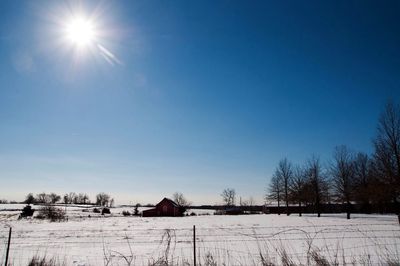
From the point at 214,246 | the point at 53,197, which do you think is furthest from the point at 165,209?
the point at 53,197

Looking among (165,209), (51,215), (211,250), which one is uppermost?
(211,250)

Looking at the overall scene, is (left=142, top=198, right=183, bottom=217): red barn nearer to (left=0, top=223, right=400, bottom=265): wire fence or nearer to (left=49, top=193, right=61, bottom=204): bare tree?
(left=0, top=223, right=400, bottom=265): wire fence

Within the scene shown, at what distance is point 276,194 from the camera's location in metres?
74.1

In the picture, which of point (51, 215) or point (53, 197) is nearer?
point (51, 215)

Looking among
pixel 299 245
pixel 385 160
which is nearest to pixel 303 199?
pixel 385 160

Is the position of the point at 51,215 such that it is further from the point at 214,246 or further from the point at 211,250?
the point at 211,250

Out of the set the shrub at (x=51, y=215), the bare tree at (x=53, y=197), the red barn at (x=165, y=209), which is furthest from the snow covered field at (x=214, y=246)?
the bare tree at (x=53, y=197)

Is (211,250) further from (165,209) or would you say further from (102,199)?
(102,199)

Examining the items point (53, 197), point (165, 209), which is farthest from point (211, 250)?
point (53, 197)

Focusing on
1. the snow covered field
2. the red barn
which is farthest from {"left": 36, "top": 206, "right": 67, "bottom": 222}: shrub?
the snow covered field

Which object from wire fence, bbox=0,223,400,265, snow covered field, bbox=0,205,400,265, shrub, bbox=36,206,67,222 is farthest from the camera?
shrub, bbox=36,206,67,222

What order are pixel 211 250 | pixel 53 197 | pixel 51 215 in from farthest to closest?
1. pixel 53 197
2. pixel 51 215
3. pixel 211 250

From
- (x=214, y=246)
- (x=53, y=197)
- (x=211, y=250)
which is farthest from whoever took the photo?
(x=53, y=197)

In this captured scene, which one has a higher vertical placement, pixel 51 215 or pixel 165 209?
pixel 165 209
